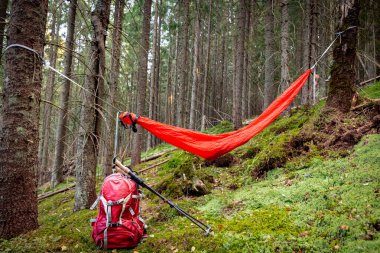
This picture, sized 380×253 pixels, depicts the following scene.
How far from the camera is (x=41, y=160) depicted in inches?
478

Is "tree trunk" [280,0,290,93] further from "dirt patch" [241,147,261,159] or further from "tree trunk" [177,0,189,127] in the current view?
"tree trunk" [177,0,189,127]

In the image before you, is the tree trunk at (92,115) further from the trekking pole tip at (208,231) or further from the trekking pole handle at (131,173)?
the trekking pole tip at (208,231)

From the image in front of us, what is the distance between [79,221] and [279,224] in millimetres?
2907

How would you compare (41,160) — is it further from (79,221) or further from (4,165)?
(4,165)

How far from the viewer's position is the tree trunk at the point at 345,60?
14.2ft

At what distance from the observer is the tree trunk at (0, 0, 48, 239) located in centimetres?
257

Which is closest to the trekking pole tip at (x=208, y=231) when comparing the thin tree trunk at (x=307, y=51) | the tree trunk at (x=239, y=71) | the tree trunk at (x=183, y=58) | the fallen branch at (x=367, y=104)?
the fallen branch at (x=367, y=104)

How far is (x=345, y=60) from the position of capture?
14.4ft

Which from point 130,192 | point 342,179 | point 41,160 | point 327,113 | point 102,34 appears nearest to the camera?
point 130,192

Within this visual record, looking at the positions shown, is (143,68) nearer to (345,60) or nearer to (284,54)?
(284,54)

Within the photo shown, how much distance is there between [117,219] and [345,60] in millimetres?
4458

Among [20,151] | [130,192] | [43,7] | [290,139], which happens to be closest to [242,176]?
[290,139]

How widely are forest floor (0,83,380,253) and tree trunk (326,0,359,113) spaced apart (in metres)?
0.30

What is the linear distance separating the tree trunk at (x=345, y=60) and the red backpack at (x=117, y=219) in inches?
153
